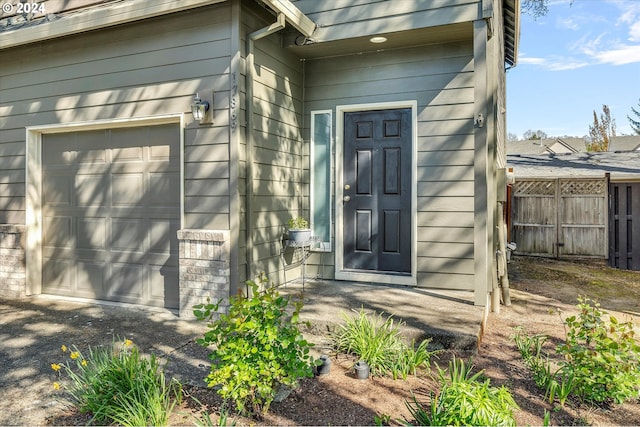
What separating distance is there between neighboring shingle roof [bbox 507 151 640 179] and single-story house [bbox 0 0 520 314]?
5219 mm

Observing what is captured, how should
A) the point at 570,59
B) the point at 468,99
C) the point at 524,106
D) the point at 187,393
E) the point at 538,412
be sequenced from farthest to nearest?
the point at 524,106
the point at 570,59
the point at 468,99
the point at 187,393
the point at 538,412

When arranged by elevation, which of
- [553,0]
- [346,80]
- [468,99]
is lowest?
[468,99]

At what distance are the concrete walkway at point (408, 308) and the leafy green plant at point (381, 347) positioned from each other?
0.19 meters

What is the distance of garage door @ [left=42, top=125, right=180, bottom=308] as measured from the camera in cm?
454

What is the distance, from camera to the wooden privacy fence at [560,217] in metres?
8.94

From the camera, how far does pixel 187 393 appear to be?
2609mm

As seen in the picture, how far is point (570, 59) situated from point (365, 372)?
1062 inches

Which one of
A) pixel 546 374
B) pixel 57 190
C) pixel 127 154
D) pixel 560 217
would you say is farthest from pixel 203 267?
pixel 560 217

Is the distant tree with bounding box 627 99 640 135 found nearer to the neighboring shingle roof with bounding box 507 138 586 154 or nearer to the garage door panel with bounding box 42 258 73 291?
the neighboring shingle roof with bounding box 507 138 586 154

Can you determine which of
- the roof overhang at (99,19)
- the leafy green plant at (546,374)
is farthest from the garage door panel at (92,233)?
the leafy green plant at (546,374)

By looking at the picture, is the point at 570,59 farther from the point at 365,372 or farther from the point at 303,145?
the point at 365,372

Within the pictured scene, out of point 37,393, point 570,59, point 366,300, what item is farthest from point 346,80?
point 570,59

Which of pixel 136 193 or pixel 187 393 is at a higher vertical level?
→ pixel 136 193

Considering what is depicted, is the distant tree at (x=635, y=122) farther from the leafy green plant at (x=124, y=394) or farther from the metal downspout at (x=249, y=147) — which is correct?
the leafy green plant at (x=124, y=394)
